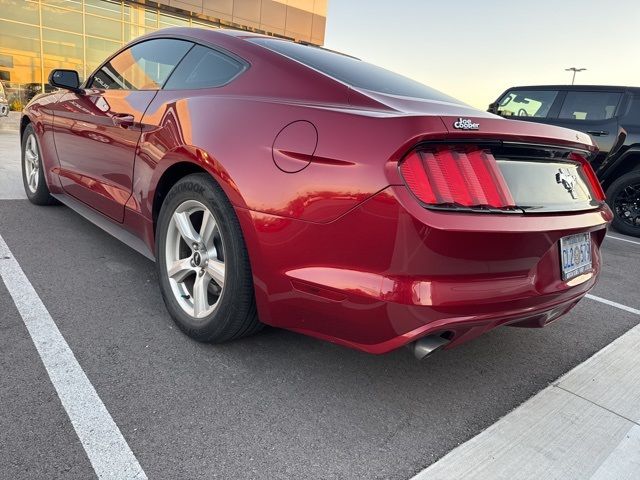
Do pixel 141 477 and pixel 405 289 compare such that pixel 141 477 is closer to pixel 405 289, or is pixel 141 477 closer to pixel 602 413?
pixel 405 289

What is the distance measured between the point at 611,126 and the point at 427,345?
22.0ft

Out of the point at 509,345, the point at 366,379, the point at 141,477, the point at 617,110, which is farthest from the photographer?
the point at 617,110

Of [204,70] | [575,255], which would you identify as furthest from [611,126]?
[204,70]

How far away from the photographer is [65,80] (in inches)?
141

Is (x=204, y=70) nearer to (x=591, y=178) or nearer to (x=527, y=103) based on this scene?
(x=591, y=178)

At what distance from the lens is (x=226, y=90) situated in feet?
7.38

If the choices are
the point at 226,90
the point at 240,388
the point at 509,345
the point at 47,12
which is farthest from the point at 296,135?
the point at 47,12

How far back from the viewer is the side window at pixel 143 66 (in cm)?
277

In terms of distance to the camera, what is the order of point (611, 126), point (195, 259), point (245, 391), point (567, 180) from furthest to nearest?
point (611, 126), point (195, 259), point (567, 180), point (245, 391)

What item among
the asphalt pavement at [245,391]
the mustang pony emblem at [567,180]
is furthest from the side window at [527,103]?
the mustang pony emblem at [567,180]

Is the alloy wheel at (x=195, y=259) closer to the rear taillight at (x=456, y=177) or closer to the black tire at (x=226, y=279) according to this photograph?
the black tire at (x=226, y=279)

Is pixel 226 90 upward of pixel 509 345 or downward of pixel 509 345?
upward

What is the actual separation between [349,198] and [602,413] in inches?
58.8

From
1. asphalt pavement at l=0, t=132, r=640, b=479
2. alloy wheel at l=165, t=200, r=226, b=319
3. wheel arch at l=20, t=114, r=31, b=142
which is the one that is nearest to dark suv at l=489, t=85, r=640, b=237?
asphalt pavement at l=0, t=132, r=640, b=479
